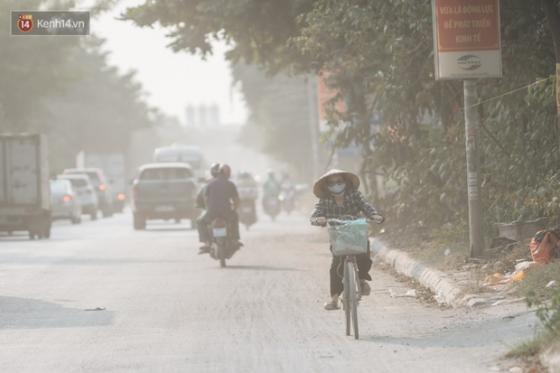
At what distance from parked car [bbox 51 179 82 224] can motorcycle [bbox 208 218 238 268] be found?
24.0 m

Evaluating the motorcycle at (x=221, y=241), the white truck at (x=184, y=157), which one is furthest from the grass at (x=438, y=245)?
the white truck at (x=184, y=157)

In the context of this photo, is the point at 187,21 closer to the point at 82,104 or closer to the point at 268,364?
the point at 268,364

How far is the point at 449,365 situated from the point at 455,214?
36.7ft

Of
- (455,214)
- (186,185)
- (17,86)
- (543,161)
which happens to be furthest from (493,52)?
(17,86)

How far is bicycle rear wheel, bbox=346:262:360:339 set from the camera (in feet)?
39.8

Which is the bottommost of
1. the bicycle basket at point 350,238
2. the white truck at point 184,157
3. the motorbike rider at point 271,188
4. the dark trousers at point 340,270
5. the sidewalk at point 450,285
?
the sidewalk at point 450,285

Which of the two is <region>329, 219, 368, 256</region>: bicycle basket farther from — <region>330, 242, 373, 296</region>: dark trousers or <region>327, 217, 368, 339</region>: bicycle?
<region>330, 242, 373, 296</region>: dark trousers

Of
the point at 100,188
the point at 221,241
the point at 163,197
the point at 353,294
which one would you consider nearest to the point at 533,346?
the point at 353,294

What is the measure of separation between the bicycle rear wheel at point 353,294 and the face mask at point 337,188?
2.76 feet

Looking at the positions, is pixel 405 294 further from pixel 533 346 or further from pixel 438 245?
pixel 533 346

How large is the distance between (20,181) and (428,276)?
1904 centimetres

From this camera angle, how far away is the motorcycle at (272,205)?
157 ft

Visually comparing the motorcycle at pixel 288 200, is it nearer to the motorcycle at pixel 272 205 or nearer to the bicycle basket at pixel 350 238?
the motorcycle at pixel 272 205

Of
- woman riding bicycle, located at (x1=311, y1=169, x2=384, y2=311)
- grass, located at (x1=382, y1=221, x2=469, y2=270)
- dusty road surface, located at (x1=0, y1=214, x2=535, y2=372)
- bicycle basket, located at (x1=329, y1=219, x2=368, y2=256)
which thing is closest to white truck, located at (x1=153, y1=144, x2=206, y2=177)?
dusty road surface, located at (x1=0, y1=214, x2=535, y2=372)
